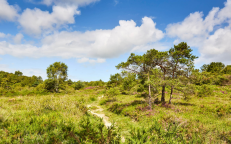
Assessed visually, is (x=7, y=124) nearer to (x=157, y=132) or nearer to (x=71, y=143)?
(x=71, y=143)

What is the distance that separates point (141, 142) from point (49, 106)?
34.4 feet

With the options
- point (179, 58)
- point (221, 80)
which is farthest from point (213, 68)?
point (179, 58)

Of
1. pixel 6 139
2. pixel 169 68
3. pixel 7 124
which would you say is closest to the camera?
pixel 6 139

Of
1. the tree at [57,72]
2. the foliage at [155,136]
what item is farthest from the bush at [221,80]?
the tree at [57,72]

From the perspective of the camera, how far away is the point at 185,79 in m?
13.4

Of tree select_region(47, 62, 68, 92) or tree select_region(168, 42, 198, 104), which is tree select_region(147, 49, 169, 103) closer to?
tree select_region(168, 42, 198, 104)

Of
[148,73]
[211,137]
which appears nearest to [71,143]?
[211,137]

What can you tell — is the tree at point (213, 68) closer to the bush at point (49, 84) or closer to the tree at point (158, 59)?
the tree at point (158, 59)

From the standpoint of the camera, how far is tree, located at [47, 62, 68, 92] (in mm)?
36156

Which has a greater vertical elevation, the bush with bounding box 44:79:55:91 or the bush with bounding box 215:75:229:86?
the bush with bounding box 215:75:229:86

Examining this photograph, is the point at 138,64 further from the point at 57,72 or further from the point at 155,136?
the point at 57,72

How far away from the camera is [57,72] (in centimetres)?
3731

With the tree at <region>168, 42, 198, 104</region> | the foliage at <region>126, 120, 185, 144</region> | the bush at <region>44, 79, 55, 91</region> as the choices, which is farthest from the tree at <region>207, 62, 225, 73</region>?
the bush at <region>44, 79, 55, 91</region>

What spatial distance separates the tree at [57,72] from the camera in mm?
36156
